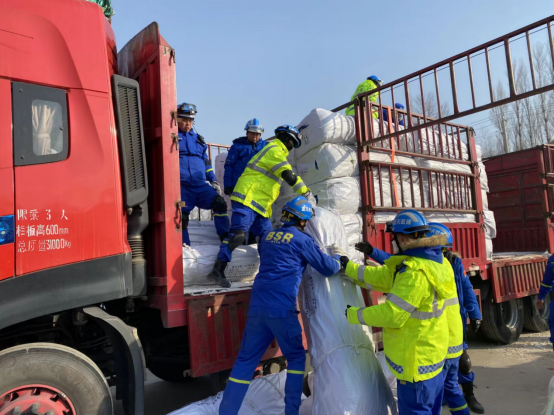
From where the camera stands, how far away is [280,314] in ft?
9.48

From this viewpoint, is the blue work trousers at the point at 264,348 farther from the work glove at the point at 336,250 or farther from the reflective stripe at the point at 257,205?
the reflective stripe at the point at 257,205

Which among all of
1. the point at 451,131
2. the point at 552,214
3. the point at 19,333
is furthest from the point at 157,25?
the point at 552,214

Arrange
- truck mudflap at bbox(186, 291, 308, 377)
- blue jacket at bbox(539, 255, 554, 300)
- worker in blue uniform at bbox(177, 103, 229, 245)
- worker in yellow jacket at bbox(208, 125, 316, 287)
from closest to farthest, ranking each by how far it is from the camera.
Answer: truck mudflap at bbox(186, 291, 308, 377) < worker in yellow jacket at bbox(208, 125, 316, 287) < worker in blue uniform at bbox(177, 103, 229, 245) < blue jacket at bbox(539, 255, 554, 300)

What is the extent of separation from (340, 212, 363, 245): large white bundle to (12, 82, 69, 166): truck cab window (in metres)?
2.70

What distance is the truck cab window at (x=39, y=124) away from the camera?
2318mm

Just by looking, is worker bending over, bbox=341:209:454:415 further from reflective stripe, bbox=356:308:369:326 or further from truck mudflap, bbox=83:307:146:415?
truck mudflap, bbox=83:307:146:415

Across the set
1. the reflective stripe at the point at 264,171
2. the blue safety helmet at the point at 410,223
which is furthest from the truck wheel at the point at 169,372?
the blue safety helmet at the point at 410,223

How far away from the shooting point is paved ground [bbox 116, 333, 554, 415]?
396cm

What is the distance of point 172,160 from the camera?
2959mm

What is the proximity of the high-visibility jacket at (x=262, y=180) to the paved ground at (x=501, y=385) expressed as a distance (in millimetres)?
2116

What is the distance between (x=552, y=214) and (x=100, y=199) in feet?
23.0

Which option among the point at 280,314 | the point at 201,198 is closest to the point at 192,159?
the point at 201,198

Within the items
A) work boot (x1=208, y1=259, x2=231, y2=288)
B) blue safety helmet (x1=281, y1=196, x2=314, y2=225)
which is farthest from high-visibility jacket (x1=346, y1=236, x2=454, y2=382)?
work boot (x1=208, y1=259, x2=231, y2=288)

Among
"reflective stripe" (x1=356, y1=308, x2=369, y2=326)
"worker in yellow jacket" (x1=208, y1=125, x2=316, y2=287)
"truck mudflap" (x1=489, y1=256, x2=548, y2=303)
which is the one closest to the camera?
"reflective stripe" (x1=356, y1=308, x2=369, y2=326)
